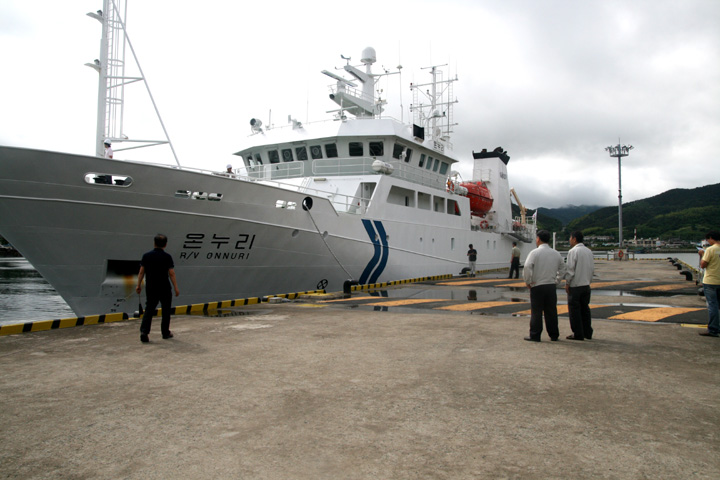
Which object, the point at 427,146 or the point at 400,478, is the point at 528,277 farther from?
the point at 427,146

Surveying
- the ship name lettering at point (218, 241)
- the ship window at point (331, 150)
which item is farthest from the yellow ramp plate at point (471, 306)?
the ship window at point (331, 150)

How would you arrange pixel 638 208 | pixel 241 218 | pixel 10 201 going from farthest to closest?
pixel 638 208
pixel 241 218
pixel 10 201

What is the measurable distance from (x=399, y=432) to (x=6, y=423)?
246 cm

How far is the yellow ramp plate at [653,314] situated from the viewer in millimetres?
7211

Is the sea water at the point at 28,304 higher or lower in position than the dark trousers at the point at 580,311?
lower

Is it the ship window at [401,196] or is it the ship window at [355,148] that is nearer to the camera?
the ship window at [355,148]

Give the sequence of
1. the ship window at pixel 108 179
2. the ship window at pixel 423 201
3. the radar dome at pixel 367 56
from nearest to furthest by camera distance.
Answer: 1. the ship window at pixel 108 179
2. the ship window at pixel 423 201
3. the radar dome at pixel 367 56

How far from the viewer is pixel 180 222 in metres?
8.93

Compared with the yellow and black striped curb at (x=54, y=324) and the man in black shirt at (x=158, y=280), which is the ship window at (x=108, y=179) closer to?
the yellow and black striped curb at (x=54, y=324)

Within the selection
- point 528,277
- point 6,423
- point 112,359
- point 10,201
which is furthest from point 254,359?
point 10,201

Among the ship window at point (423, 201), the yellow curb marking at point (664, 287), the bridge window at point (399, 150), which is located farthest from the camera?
the ship window at point (423, 201)

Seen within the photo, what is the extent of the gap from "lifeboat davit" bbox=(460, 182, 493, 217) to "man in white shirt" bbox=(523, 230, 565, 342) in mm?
16350

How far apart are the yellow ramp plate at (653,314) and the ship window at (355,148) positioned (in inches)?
382

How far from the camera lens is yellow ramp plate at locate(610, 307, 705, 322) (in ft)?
23.7
